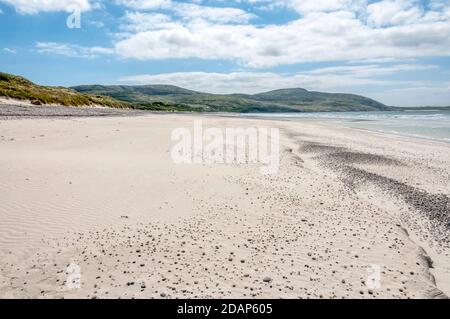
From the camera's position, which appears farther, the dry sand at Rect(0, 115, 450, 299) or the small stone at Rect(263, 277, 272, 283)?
the small stone at Rect(263, 277, 272, 283)

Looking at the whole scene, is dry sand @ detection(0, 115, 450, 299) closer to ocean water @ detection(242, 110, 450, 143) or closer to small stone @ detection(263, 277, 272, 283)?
small stone @ detection(263, 277, 272, 283)

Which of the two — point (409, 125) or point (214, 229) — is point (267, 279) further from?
point (409, 125)

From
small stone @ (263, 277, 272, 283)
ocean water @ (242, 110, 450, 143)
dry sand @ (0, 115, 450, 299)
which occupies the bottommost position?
small stone @ (263, 277, 272, 283)

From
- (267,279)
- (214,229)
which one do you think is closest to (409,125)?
(214,229)

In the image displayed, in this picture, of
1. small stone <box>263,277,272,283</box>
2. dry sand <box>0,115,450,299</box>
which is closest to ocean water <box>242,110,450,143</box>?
dry sand <box>0,115,450,299</box>

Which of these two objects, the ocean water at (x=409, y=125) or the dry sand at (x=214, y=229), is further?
the ocean water at (x=409, y=125)

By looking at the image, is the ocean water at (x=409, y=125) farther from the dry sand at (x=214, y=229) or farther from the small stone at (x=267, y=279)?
the small stone at (x=267, y=279)

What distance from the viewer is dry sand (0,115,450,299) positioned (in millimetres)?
6859

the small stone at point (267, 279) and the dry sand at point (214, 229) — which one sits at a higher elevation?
the dry sand at point (214, 229)

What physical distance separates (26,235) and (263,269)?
6.23 meters

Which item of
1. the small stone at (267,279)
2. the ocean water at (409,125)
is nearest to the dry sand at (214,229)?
the small stone at (267,279)

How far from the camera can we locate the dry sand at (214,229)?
6859 millimetres

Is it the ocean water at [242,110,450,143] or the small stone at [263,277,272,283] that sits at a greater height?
the ocean water at [242,110,450,143]
